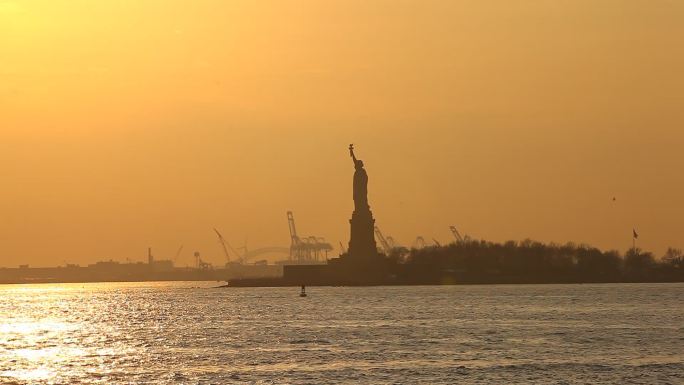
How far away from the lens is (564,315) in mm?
127188

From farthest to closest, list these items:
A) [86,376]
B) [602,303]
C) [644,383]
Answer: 1. [602,303]
2. [86,376]
3. [644,383]

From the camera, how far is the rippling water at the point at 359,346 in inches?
2756

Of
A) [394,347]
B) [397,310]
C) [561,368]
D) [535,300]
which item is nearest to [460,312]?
[397,310]

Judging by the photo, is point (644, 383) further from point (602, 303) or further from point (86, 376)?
point (602, 303)

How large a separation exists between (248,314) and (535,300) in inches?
1760

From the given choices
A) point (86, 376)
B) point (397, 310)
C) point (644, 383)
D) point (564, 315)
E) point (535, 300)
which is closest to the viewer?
point (644, 383)

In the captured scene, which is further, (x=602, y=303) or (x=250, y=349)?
(x=602, y=303)

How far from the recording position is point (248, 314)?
139 meters

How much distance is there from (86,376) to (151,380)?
4.28m

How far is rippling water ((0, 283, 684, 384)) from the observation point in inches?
2756

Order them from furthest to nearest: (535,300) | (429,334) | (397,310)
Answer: (535,300) → (397,310) → (429,334)

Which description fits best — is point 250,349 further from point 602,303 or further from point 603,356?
point 602,303

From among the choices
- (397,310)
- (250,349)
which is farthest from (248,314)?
(250,349)

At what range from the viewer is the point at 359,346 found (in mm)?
88000
